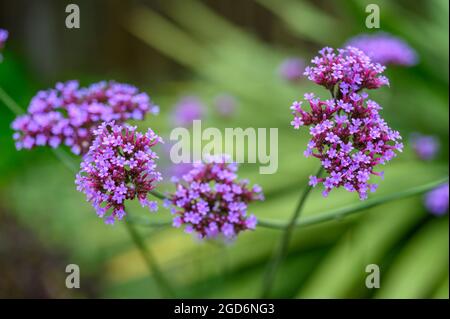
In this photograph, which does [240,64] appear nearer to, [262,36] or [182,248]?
[262,36]

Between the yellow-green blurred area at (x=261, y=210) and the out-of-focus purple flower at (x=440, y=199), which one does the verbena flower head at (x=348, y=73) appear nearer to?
the yellow-green blurred area at (x=261, y=210)

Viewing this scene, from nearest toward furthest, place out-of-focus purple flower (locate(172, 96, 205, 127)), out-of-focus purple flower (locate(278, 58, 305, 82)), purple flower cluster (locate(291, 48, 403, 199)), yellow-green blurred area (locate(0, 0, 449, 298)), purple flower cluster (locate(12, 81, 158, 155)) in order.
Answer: purple flower cluster (locate(291, 48, 403, 199)), purple flower cluster (locate(12, 81, 158, 155)), yellow-green blurred area (locate(0, 0, 449, 298)), out-of-focus purple flower (locate(278, 58, 305, 82)), out-of-focus purple flower (locate(172, 96, 205, 127))

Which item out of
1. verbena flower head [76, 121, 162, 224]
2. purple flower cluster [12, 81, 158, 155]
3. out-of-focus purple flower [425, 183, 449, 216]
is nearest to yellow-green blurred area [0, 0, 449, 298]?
out-of-focus purple flower [425, 183, 449, 216]

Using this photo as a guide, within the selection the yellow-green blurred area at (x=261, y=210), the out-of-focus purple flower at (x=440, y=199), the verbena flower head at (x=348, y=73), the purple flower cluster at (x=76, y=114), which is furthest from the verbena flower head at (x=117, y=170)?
the out-of-focus purple flower at (x=440, y=199)

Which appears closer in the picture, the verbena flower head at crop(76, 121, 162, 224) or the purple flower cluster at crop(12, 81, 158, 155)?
the verbena flower head at crop(76, 121, 162, 224)

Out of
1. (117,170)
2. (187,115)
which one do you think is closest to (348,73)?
(117,170)

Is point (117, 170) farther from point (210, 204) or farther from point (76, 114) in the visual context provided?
point (76, 114)

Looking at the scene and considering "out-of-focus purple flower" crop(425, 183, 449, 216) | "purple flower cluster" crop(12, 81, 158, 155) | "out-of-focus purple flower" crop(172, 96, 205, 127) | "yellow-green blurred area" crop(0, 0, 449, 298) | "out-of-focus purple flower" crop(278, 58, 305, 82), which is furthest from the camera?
"out-of-focus purple flower" crop(172, 96, 205, 127)

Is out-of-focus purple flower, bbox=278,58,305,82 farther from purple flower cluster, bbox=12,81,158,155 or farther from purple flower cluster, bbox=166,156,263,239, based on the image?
purple flower cluster, bbox=166,156,263,239
